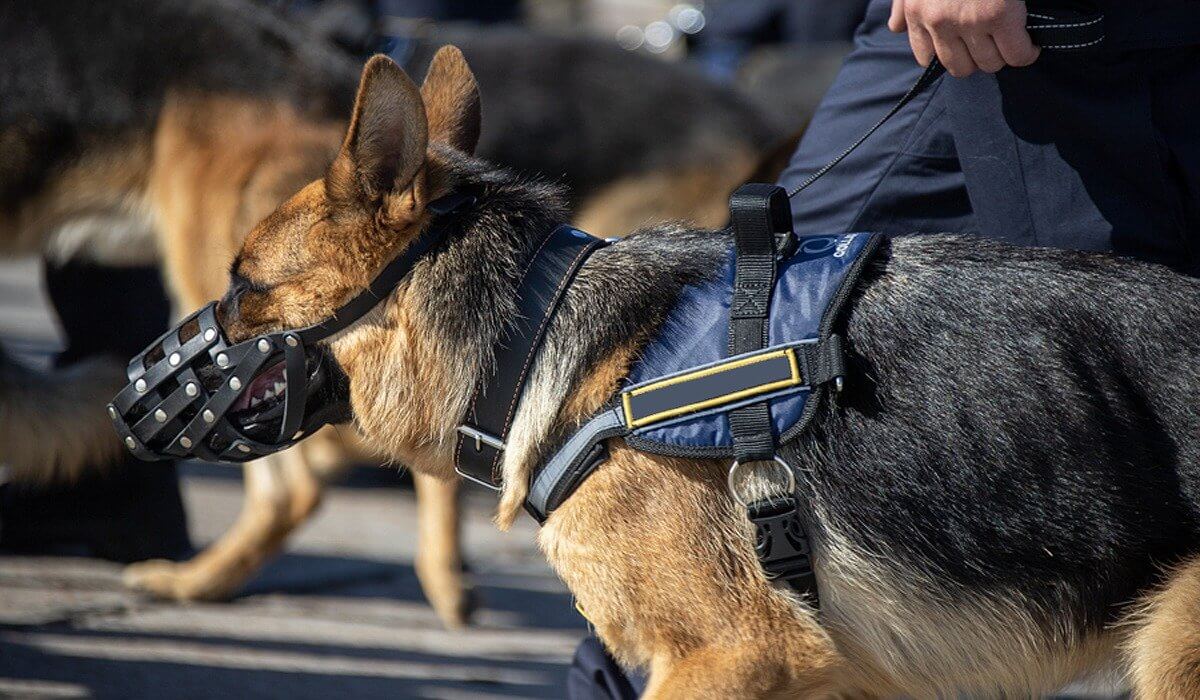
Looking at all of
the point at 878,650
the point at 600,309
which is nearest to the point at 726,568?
the point at 878,650

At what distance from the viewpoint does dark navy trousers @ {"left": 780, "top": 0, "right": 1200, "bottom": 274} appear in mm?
2334

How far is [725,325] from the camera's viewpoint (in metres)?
2.20

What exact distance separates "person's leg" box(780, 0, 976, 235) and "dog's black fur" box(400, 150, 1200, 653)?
34cm

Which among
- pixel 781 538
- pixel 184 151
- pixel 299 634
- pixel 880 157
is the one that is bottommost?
pixel 299 634

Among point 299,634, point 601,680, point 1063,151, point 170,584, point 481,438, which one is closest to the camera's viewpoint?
point 481,438

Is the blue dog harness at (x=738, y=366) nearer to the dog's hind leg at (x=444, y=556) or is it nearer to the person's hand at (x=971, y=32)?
the person's hand at (x=971, y=32)

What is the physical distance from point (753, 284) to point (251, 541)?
2381 mm

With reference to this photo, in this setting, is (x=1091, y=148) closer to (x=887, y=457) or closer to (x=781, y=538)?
(x=887, y=457)

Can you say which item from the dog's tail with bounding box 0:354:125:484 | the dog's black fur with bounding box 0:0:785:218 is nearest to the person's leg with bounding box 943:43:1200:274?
the dog's black fur with bounding box 0:0:785:218

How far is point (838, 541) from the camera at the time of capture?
7.13 ft

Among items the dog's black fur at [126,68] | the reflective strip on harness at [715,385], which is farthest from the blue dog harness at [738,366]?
the dog's black fur at [126,68]

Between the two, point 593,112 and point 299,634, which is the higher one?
point 593,112

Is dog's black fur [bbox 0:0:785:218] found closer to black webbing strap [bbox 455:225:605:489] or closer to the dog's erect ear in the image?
the dog's erect ear

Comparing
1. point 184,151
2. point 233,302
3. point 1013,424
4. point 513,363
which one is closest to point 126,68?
point 184,151
